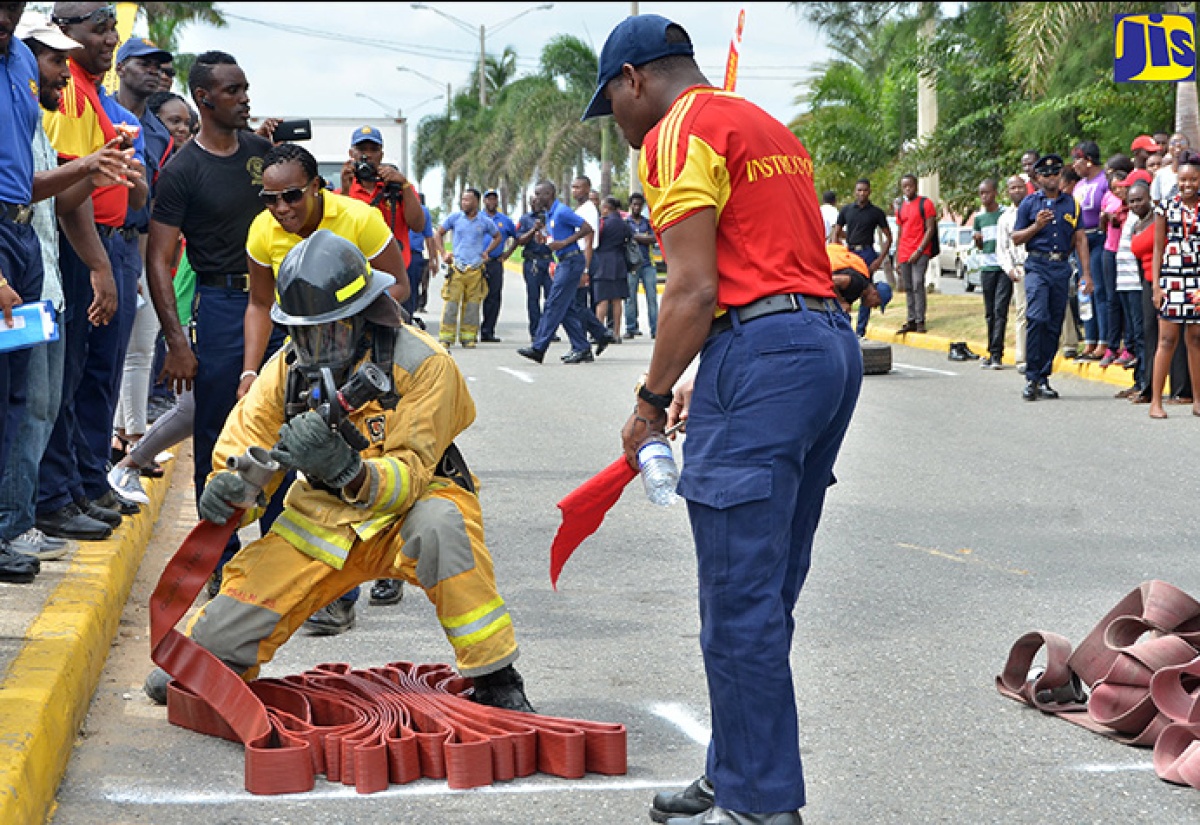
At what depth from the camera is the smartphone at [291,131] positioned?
755cm

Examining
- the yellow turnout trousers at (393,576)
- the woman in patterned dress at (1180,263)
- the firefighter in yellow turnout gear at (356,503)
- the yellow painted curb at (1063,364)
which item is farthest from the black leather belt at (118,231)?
the yellow painted curb at (1063,364)

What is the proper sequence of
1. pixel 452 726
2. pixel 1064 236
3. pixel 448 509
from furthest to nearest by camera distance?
pixel 1064 236
pixel 448 509
pixel 452 726

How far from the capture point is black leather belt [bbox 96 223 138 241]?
791cm

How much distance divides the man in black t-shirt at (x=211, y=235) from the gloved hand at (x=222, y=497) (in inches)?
68.8

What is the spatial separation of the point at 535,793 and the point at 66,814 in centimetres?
120

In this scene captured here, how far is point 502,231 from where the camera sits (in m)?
23.1

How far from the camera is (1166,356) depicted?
1302 cm

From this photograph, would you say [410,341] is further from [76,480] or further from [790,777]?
[76,480]

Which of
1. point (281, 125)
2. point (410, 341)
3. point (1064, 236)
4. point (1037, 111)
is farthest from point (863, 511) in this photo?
point (1037, 111)

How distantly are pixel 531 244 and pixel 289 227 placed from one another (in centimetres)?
1670

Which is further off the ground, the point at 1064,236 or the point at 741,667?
the point at 1064,236

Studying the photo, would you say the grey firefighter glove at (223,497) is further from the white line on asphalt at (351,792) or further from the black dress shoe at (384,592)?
the black dress shoe at (384,592)

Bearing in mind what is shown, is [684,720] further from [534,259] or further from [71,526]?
[534,259]

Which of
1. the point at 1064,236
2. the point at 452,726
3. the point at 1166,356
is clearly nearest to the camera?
the point at 452,726
